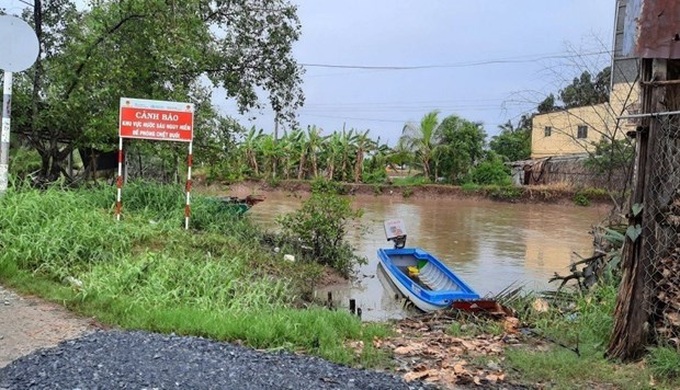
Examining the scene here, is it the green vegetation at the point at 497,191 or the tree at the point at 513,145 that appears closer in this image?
the green vegetation at the point at 497,191

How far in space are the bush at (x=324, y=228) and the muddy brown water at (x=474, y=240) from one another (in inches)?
23.4

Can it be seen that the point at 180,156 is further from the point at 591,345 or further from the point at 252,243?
the point at 591,345

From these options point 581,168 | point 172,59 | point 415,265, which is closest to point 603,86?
point 415,265

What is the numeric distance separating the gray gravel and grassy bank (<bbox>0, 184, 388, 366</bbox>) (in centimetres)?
41

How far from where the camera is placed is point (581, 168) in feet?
103

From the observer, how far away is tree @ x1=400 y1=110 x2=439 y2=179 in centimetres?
3312

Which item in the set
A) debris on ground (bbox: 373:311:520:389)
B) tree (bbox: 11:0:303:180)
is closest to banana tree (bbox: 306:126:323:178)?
tree (bbox: 11:0:303:180)

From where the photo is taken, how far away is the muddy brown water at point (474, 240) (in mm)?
10375

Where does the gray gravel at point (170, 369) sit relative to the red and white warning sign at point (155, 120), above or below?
below

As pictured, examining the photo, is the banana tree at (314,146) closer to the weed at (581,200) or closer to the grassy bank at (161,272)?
the weed at (581,200)

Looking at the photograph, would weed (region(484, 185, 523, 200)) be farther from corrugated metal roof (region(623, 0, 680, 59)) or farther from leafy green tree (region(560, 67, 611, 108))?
corrugated metal roof (region(623, 0, 680, 59))

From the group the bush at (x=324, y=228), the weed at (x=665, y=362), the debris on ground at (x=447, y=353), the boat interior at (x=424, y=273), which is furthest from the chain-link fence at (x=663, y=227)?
the bush at (x=324, y=228)

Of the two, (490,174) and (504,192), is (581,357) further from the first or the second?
(490,174)

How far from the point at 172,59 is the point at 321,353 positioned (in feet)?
27.9
